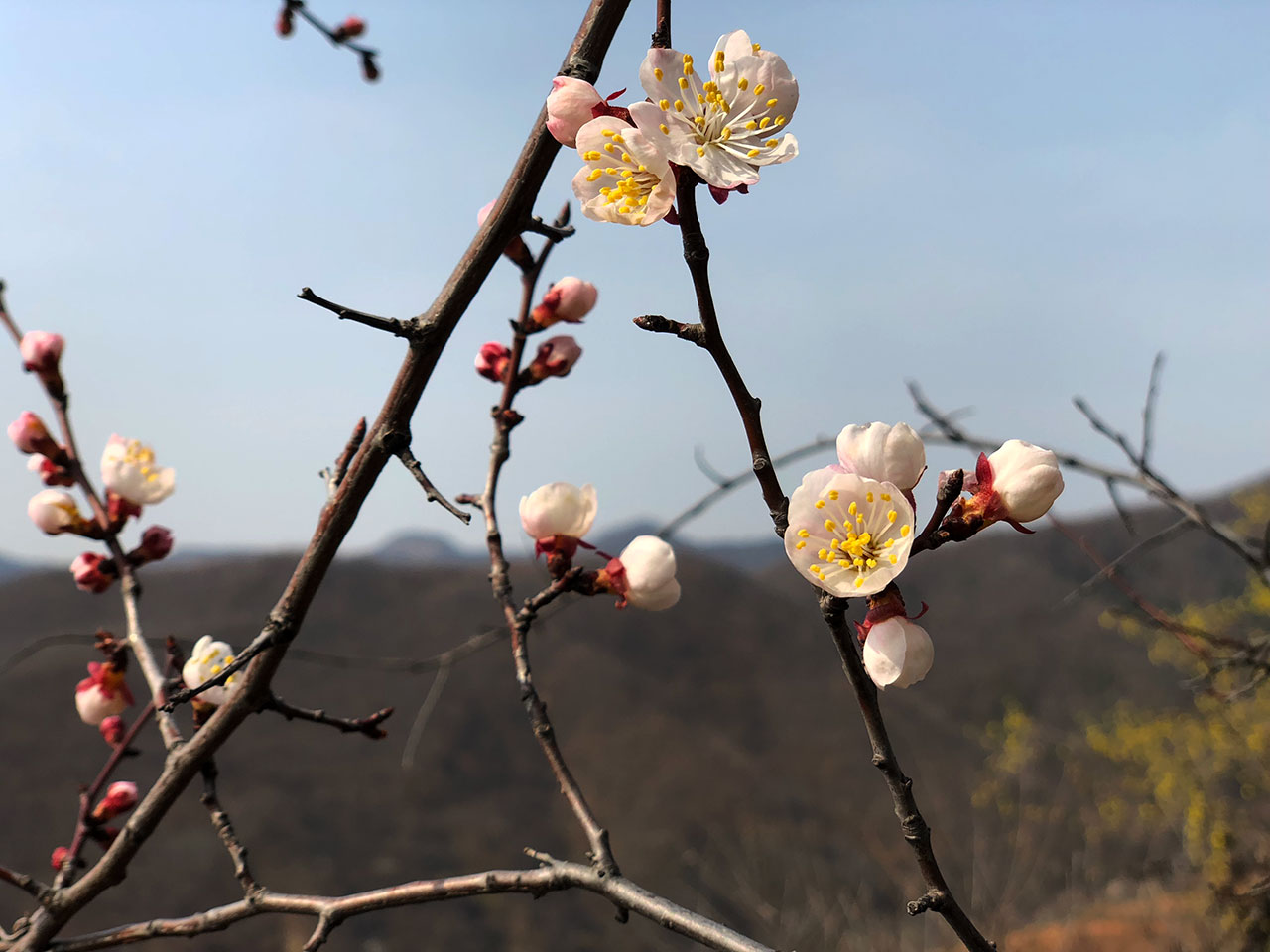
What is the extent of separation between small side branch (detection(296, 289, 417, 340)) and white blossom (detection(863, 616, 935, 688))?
265 millimetres

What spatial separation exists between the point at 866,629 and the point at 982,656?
17.4 ft

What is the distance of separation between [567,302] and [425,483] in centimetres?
27

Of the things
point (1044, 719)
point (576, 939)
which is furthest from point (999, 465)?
point (1044, 719)

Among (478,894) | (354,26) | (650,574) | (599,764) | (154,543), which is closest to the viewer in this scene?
(478,894)

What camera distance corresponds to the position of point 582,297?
663 millimetres

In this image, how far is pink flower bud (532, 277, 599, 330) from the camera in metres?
0.66

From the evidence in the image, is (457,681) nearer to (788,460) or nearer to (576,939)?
(576,939)

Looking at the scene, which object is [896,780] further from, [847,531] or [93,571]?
[93,571]

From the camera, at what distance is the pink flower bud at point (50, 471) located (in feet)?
2.40

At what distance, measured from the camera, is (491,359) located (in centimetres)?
71

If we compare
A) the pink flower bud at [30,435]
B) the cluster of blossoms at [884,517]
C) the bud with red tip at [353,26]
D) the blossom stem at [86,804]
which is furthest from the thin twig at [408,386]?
the bud with red tip at [353,26]

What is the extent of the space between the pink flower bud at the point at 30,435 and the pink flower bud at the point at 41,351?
38mm

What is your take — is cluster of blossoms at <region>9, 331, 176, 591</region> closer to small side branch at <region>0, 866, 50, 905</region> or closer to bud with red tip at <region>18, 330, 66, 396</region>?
bud with red tip at <region>18, 330, 66, 396</region>

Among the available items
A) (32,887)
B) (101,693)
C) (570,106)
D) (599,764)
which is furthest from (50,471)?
(599,764)
